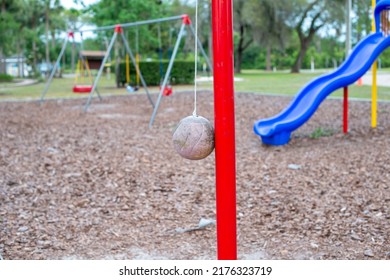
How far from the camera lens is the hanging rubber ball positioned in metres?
2.31

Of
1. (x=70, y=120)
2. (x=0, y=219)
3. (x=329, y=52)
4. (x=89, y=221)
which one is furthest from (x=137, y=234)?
(x=329, y=52)

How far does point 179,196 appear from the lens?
16.1ft

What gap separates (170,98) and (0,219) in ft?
38.5

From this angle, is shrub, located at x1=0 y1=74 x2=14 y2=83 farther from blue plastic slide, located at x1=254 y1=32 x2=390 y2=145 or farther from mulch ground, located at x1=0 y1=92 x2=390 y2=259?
blue plastic slide, located at x1=254 y1=32 x2=390 y2=145

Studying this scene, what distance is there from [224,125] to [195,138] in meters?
0.17

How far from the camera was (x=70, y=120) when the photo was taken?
35.7ft

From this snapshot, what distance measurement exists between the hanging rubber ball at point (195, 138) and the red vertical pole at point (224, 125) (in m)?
0.05

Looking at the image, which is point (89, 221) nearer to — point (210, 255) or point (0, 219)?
point (0, 219)

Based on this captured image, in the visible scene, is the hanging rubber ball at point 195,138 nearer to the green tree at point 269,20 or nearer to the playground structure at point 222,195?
the playground structure at point 222,195

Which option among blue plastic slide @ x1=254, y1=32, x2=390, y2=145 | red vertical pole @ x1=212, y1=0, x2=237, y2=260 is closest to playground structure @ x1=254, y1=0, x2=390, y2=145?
blue plastic slide @ x1=254, y1=32, x2=390, y2=145

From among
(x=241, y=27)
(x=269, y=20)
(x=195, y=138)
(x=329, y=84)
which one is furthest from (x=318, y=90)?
(x=241, y=27)

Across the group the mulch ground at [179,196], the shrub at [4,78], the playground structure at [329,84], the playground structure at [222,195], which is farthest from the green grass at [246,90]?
the shrub at [4,78]

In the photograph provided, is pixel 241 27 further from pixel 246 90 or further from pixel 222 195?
pixel 222 195

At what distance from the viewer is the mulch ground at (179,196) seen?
3.57m
